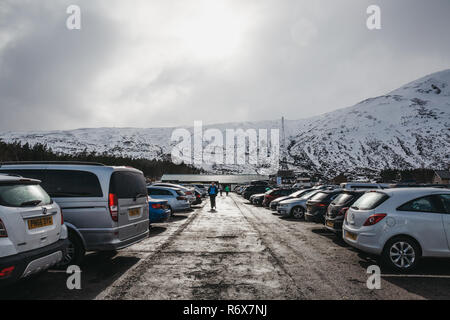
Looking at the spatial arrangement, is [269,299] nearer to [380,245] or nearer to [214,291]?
[214,291]

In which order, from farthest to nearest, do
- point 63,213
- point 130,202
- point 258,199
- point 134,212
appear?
point 258,199, point 134,212, point 130,202, point 63,213

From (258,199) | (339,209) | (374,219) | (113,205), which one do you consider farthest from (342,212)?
(258,199)

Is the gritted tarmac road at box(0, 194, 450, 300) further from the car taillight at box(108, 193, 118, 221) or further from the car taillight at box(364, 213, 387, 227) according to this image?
the car taillight at box(108, 193, 118, 221)

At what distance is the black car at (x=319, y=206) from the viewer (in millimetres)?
11087

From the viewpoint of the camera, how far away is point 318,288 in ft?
16.3

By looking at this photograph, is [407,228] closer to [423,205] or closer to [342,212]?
[423,205]

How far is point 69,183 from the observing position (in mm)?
6453

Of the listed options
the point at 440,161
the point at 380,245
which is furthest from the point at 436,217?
the point at 440,161

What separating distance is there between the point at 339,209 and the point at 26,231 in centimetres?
733

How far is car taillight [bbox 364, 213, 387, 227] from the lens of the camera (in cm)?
616

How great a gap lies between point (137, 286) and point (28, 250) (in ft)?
5.40

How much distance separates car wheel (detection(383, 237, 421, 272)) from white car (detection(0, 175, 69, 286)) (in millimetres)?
5687

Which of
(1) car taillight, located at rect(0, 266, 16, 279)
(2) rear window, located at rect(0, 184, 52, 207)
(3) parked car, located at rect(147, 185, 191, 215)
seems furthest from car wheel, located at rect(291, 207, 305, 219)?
(1) car taillight, located at rect(0, 266, 16, 279)

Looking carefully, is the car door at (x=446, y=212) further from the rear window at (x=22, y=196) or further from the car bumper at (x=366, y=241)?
the rear window at (x=22, y=196)
